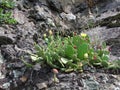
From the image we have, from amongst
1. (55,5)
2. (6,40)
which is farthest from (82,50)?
(55,5)

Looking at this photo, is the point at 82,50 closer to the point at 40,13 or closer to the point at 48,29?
the point at 48,29

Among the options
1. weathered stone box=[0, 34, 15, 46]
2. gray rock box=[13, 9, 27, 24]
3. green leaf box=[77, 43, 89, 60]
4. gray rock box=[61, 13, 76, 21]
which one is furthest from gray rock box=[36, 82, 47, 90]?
gray rock box=[61, 13, 76, 21]

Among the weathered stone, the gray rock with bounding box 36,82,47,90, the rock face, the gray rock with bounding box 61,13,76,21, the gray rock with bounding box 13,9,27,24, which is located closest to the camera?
the gray rock with bounding box 36,82,47,90

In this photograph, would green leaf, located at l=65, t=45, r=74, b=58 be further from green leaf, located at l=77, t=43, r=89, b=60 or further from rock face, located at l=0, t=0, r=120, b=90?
rock face, located at l=0, t=0, r=120, b=90

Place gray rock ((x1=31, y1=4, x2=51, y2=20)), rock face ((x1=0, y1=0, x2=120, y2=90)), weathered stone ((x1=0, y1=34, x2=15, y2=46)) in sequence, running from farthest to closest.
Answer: gray rock ((x1=31, y1=4, x2=51, y2=20)) < weathered stone ((x1=0, y1=34, x2=15, y2=46)) < rock face ((x1=0, y1=0, x2=120, y2=90))

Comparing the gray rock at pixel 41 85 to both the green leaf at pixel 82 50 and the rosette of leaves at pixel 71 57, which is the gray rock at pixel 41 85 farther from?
the green leaf at pixel 82 50

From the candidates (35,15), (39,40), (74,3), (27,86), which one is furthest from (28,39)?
(74,3)

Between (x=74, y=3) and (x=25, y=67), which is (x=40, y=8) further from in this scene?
(x=25, y=67)

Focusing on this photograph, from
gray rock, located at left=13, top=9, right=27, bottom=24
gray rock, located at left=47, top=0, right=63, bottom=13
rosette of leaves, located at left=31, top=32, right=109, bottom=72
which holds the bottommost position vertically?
rosette of leaves, located at left=31, top=32, right=109, bottom=72

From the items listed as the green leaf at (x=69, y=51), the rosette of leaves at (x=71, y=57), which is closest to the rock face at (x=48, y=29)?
Result: the rosette of leaves at (x=71, y=57)
